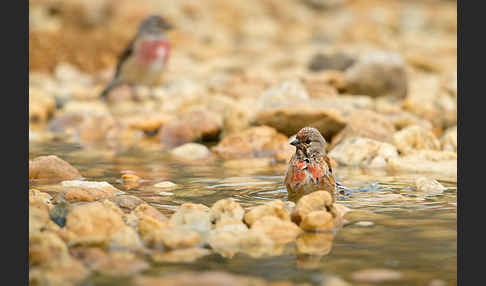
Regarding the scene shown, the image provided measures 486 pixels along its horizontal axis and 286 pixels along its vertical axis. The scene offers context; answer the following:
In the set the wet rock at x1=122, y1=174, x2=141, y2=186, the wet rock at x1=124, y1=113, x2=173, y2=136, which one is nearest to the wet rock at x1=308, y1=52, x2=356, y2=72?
the wet rock at x1=124, y1=113, x2=173, y2=136

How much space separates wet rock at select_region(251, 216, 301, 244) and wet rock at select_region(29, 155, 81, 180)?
91.4 inches

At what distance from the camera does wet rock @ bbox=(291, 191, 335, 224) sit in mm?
3701

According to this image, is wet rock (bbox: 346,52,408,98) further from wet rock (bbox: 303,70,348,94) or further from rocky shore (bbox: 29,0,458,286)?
wet rock (bbox: 303,70,348,94)

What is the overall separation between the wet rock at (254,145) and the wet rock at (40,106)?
3.90 metres

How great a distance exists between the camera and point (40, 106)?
1030 cm

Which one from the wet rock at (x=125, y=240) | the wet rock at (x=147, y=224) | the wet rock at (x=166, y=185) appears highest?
the wet rock at (x=166, y=185)

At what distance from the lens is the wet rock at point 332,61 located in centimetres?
1266

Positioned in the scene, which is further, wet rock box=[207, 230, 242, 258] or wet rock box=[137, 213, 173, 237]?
wet rock box=[137, 213, 173, 237]

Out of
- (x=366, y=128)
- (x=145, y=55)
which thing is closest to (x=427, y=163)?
(x=366, y=128)

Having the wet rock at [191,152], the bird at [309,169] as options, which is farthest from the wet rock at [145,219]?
the wet rock at [191,152]

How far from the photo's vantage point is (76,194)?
4.26 m

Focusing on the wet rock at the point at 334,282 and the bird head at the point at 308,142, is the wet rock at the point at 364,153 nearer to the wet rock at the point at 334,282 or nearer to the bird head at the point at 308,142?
the bird head at the point at 308,142

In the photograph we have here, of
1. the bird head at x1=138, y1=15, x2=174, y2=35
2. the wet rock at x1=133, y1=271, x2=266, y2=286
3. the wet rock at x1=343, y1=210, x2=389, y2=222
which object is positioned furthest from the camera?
the bird head at x1=138, y1=15, x2=174, y2=35

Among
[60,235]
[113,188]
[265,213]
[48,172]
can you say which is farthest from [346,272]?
[48,172]
